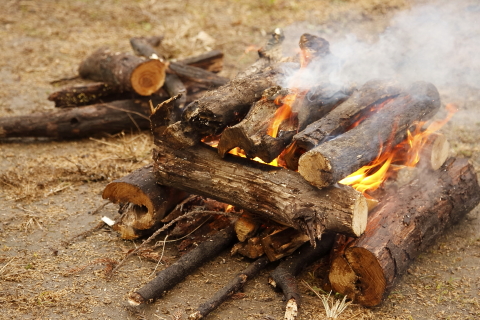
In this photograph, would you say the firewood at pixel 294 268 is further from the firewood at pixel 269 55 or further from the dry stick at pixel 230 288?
the firewood at pixel 269 55

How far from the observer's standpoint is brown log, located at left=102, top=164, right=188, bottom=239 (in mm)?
5215

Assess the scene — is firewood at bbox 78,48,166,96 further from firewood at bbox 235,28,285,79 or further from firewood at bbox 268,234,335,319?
firewood at bbox 268,234,335,319

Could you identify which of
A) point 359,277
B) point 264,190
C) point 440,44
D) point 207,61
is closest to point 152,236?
point 264,190

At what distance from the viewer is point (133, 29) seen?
38.8ft

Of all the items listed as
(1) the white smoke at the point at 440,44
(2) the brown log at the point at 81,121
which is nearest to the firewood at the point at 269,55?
(1) the white smoke at the point at 440,44

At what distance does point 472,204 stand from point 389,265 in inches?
74.5

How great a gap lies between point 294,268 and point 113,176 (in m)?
2.87

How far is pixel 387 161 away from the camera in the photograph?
525 centimetres

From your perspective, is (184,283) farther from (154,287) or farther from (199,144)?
(199,144)

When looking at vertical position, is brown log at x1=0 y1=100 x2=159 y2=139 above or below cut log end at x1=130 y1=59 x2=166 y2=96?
below

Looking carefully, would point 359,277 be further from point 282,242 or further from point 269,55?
point 269,55

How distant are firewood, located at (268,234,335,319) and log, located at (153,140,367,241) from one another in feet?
1.41

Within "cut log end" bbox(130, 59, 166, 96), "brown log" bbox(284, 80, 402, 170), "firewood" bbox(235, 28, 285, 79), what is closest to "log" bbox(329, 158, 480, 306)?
"brown log" bbox(284, 80, 402, 170)

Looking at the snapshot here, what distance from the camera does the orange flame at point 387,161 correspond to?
5062 mm
